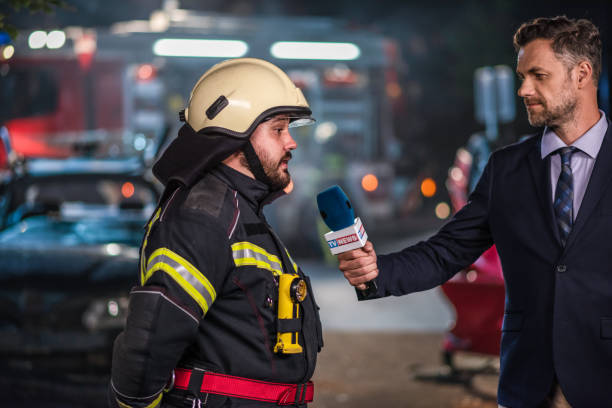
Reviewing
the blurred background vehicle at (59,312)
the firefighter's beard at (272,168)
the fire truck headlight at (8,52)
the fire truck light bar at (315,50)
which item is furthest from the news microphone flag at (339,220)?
the fire truck light bar at (315,50)

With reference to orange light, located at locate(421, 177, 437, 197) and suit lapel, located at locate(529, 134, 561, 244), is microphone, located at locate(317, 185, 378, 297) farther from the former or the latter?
orange light, located at locate(421, 177, 437, 197)

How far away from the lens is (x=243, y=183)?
2889 mm

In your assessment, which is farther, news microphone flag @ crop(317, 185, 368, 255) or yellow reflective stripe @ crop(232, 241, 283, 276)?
news microphone flag @ crop(317, 185, 368, 255)

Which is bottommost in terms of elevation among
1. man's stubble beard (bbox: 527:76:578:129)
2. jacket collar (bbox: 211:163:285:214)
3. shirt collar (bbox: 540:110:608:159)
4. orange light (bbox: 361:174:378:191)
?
orange light (bbox: 361:174:378:191)

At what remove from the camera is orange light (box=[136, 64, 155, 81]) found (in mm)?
14672

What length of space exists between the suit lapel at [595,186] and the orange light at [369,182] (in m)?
12.2

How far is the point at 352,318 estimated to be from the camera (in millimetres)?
9984

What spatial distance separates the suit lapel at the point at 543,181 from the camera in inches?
124

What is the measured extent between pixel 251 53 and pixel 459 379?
8.91 metres

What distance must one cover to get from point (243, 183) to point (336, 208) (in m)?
0.33

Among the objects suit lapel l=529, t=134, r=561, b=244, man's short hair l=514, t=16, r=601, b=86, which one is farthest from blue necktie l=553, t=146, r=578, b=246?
man's short hair l=514, t=16, r=601, b=86

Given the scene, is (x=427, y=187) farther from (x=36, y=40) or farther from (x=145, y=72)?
(x=36, y=40)

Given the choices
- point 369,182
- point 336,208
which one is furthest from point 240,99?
point 369,182

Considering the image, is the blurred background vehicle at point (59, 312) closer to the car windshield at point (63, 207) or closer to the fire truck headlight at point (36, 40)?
the car windshield at point (63, 207)
